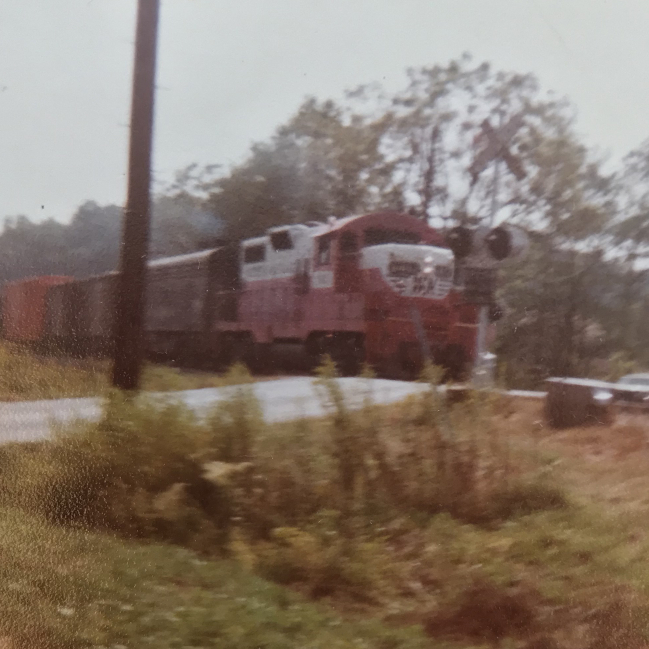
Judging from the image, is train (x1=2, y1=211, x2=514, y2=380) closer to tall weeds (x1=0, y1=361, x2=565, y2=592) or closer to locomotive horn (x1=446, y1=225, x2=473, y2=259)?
locomotive horn (x1=446, y1=225, x2=473, y2=259)

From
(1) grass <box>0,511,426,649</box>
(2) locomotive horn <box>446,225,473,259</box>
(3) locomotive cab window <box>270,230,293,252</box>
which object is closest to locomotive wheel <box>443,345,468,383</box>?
(2) locomotive horn <box>446,225,473,259</box>

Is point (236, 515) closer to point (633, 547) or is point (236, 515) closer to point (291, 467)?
point (291, 467)

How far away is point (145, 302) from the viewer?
3412mm

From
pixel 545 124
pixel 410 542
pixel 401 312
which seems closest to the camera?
pixel 410 542

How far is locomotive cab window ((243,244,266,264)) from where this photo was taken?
11.2ft

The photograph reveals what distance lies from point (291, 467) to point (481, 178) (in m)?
1.90

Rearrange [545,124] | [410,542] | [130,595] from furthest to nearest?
[545,124] < [410,542] < [130,595]

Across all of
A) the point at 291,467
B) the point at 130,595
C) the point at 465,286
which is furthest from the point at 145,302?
the point at 465,286

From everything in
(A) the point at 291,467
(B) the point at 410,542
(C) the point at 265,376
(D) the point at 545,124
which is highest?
(D) the point at 545,124

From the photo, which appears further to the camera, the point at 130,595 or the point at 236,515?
the point at 236,515

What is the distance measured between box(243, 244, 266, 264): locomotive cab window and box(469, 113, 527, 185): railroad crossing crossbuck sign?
1265 millimetres

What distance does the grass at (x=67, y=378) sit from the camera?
10.7 feet

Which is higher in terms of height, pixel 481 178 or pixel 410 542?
pixel 481 178

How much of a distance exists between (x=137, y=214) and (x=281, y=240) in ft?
2.78
